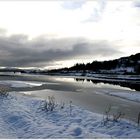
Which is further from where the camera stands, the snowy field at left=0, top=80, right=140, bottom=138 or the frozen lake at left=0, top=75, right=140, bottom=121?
the frozen lake at left=0, top=75, right=140, bottom=121

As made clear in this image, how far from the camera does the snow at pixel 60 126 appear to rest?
31.6 feet

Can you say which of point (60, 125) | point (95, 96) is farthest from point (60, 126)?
point (95, 96)

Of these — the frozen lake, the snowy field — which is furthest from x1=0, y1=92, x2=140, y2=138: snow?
the frozen lake

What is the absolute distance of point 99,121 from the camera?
11.8 meters

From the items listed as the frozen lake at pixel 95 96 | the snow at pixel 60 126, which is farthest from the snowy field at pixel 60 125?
the frozen lake at pixel 95 96

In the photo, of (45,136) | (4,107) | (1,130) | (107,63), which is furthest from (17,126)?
(107,63)

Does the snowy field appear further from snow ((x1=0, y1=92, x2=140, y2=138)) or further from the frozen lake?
the frozen lake

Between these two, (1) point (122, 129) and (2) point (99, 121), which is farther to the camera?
(2) point (99, 121)

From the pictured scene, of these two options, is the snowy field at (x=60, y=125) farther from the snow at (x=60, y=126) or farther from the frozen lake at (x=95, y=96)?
Answer: the frozen lake at (x=95, y=96)

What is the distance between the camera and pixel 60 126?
10938mm

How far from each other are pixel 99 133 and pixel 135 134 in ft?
4.61

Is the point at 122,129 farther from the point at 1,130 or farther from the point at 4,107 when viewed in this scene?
the point at 4,107

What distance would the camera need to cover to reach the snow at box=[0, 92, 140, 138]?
962 centimetres

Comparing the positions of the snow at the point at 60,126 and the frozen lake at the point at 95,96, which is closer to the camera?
the snow at the point at 60,126
